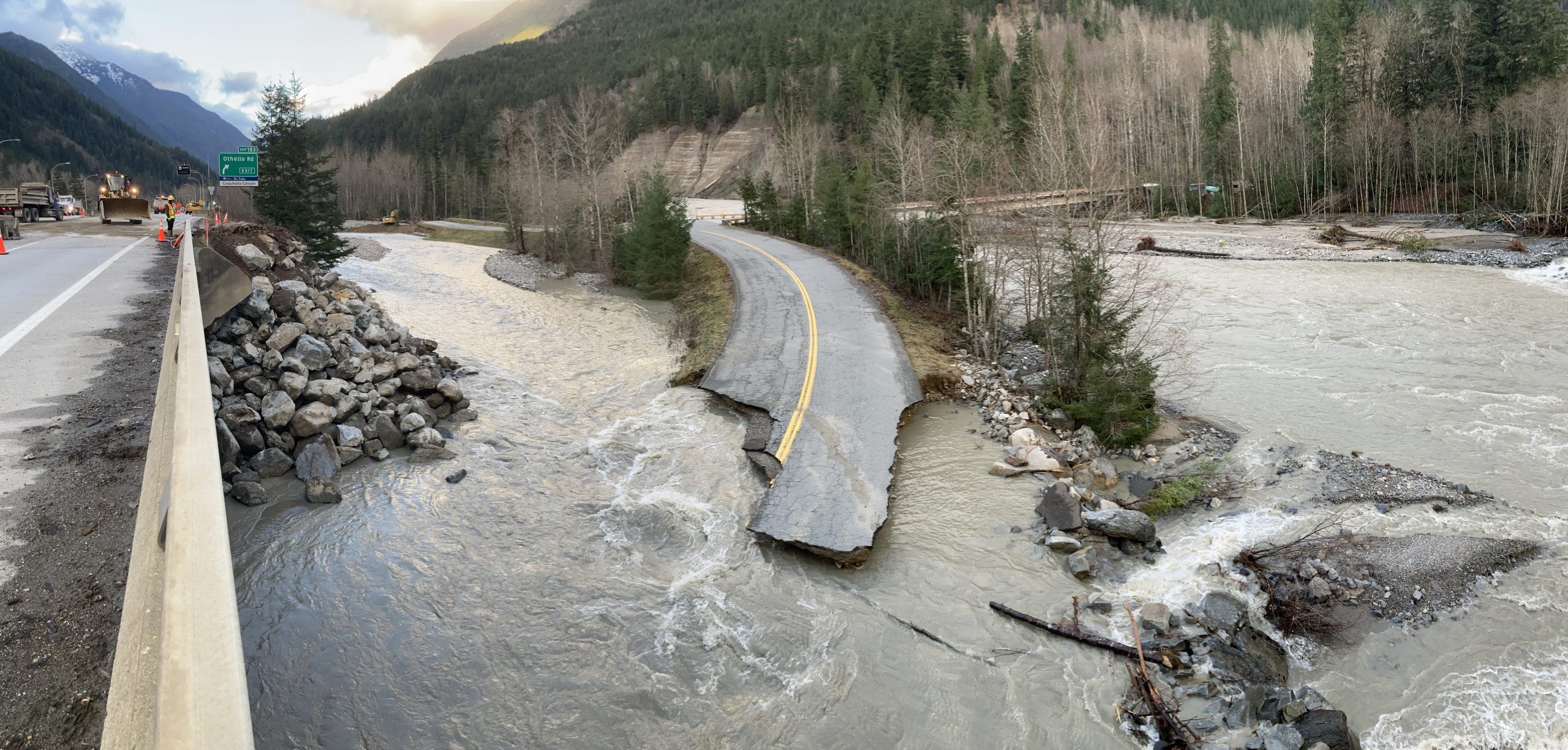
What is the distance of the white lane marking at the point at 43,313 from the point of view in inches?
462

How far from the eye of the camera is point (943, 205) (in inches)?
988

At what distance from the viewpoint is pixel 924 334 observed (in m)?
24.3

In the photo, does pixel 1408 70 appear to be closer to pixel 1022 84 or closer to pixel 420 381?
pixel 1022 84

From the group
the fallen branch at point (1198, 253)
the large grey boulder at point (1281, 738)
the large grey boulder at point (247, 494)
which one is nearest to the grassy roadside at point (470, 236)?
the fallen branch at point (1198, 253)

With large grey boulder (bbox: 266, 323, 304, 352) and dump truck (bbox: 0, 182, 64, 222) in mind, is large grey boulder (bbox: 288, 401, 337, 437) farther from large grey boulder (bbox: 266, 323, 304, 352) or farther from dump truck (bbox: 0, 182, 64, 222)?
dump truck (bbox: 0, 182, 64, 222)

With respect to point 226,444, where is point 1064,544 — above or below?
below

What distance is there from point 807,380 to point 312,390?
415 inches

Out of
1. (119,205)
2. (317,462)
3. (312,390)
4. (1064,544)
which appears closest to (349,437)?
(317,462)

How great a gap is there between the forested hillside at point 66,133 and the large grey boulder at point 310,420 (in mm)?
154394

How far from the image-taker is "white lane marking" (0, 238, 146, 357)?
1175 cm

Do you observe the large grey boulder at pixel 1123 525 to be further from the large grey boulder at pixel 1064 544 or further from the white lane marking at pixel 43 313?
the white lane marking at pixel 43 313

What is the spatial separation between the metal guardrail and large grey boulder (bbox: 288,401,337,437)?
330 inches

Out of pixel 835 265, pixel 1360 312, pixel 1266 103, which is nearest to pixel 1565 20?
pixel 1266 103

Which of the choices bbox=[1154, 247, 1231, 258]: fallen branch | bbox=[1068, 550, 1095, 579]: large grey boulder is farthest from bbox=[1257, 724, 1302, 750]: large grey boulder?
bbox=[1154, 247, 1231, 258]: fallen branch
